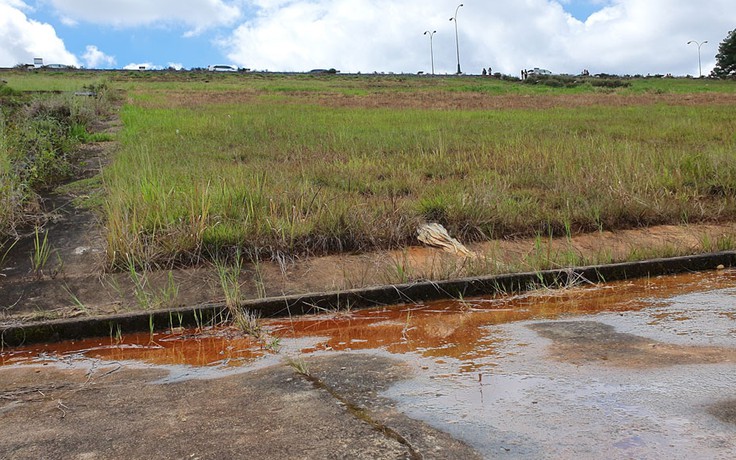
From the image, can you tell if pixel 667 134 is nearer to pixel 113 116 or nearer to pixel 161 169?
pixel 161 169

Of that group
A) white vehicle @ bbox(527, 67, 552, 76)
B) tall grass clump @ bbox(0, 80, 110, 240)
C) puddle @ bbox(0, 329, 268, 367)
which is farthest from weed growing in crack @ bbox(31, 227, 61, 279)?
white vehicle @ bbox(527, 67, 552, 76)

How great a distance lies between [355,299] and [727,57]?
93956 mm

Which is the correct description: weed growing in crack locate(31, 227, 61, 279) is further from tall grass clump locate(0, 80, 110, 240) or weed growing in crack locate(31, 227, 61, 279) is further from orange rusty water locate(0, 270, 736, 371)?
orange rusty water locate(0, 270, 736, 371)

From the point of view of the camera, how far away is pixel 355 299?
5.48 meters

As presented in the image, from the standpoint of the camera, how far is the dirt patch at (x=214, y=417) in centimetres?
271

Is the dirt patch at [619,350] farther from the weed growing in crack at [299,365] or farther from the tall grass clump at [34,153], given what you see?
the tall grass clump at [34,153]

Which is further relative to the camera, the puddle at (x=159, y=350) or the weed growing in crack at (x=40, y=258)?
the weed growing in crack at (x=40, y=258)

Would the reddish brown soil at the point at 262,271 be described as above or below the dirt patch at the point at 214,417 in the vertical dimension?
above

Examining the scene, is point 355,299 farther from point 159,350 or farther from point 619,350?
point 619,350

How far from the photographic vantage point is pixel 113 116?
22188 millimetres

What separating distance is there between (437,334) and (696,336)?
1625 millimetres

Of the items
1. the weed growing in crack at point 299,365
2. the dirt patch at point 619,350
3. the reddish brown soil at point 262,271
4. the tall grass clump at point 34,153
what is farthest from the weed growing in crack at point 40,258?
the dirt patch at point 619,350

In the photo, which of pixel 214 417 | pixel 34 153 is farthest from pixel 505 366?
pixel 34 153

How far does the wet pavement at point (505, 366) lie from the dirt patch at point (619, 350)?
0.04 ft
